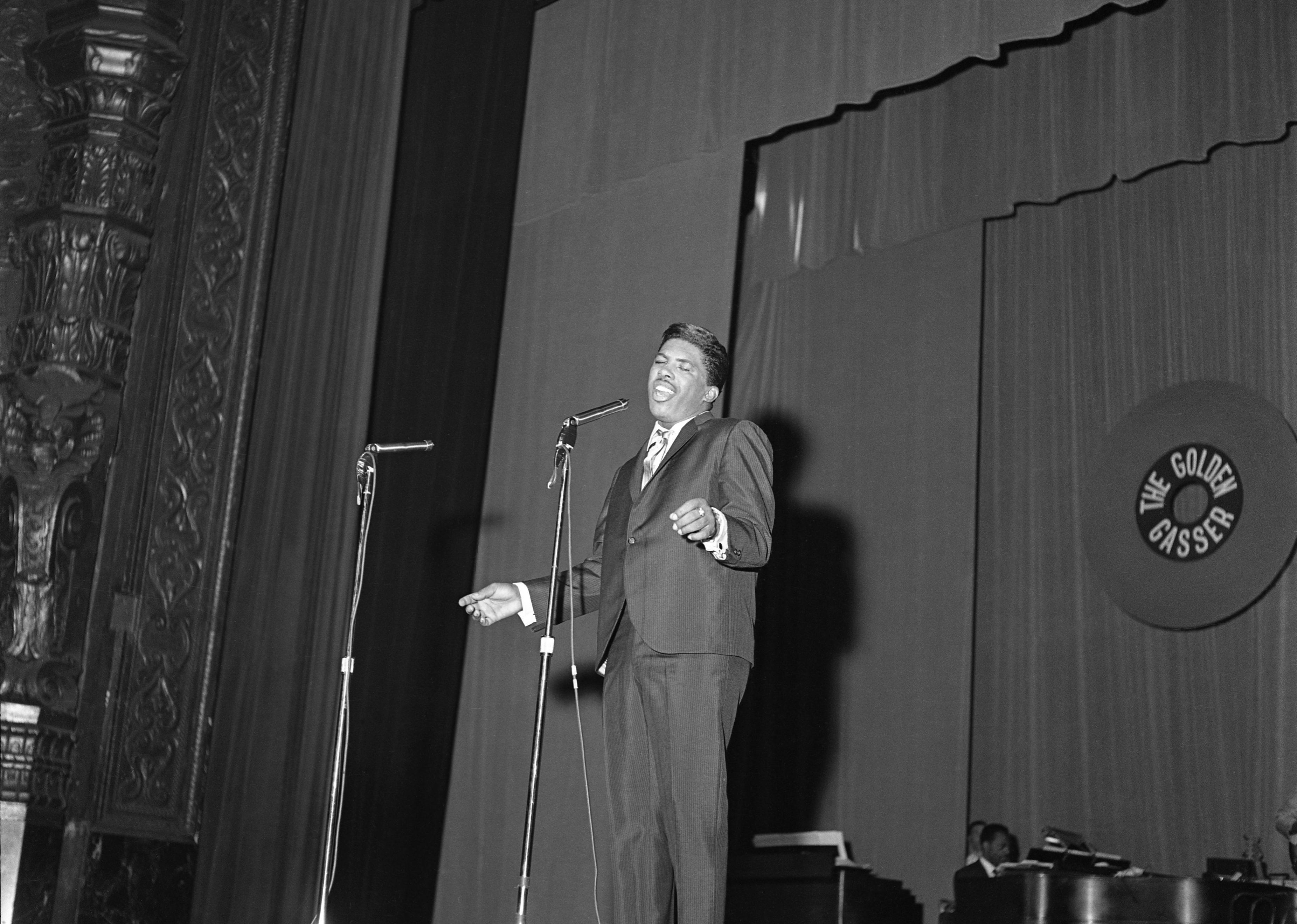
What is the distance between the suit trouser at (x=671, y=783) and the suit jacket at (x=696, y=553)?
0.06 m

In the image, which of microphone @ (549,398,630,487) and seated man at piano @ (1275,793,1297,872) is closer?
microphone @ (549,398,630,487)

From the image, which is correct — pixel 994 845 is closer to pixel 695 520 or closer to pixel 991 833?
pixel 991 833

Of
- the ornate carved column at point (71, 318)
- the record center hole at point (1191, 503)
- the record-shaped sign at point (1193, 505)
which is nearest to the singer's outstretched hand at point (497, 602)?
the ornate carved column at point (71, 318)

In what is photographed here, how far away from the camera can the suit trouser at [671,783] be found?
3.13 meters

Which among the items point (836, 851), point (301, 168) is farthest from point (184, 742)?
point (836, 851)

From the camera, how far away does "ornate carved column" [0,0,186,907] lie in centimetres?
500

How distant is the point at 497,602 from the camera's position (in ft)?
11.8

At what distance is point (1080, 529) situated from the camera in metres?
7.97

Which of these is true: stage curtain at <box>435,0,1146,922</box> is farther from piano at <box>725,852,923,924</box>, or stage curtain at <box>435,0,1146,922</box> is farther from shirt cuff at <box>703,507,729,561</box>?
shirt cuff at <box>703,507,729,561</box>

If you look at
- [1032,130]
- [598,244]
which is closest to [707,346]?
[598,244]

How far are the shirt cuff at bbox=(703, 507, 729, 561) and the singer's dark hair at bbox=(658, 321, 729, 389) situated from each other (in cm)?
54

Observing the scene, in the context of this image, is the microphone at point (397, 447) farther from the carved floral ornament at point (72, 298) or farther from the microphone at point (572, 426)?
the carved floral ornament at point (72, 298)

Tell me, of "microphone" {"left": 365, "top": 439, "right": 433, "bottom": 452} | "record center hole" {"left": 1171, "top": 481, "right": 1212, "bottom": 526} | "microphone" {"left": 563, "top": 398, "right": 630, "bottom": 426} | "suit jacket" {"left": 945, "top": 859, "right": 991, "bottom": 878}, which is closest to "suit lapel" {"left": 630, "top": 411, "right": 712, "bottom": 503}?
"microphone" {"left": 563, "top": 398, "right": 630, "bottom": 426}

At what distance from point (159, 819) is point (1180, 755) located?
466 centimetres
